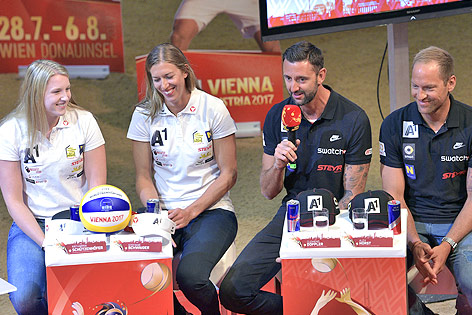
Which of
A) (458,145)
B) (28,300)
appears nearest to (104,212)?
(28,300)

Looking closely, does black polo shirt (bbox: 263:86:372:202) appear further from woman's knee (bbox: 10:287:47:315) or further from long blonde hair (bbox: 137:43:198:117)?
woman's knee (bbox: 10:287:47:315)

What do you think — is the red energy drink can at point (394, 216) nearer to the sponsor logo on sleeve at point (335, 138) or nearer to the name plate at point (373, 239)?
the name plate at point (373, 239)

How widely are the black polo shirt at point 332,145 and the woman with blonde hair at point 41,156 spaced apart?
3.24 ft

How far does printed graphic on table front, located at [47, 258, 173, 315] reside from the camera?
2.70m

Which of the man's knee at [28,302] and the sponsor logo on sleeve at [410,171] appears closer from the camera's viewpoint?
the man's knee at [28,302]

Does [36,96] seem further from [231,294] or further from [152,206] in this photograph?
[231,294]

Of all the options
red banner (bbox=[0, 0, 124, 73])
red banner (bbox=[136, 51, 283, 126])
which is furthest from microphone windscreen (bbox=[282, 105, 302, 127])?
red banner (bbox=[0, 0, 124, 73])

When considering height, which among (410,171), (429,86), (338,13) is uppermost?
(338,13)

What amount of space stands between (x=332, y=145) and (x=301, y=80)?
34 cm

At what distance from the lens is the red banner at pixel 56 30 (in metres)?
6.78

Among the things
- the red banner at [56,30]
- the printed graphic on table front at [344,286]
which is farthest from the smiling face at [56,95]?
the red banner at [56,30]

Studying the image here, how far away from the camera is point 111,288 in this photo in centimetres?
273

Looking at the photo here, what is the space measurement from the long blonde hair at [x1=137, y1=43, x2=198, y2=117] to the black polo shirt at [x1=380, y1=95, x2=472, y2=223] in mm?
1021

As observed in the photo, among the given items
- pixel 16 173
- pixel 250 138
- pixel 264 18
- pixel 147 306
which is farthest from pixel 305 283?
pixel 250 138
